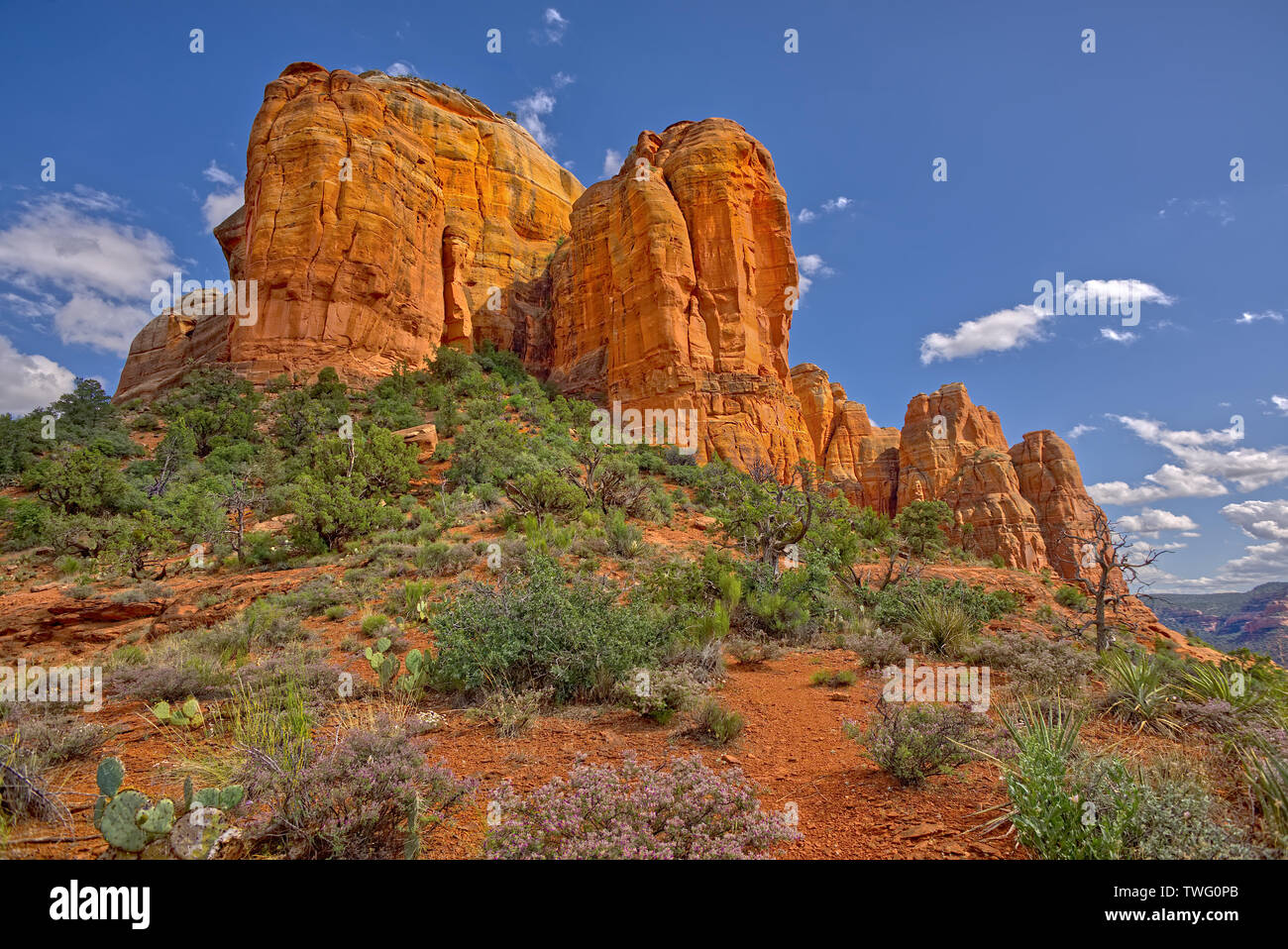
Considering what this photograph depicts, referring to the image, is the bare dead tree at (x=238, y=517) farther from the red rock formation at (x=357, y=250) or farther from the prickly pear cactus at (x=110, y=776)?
the red rock formation at (x=357, y=250)

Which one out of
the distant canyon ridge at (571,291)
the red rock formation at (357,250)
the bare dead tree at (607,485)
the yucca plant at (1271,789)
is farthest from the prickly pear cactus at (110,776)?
the red rock formation at (357,250)

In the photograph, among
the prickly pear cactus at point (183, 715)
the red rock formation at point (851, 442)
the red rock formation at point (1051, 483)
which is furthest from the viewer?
the red rock formation at point (851, 442)

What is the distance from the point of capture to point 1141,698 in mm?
4516

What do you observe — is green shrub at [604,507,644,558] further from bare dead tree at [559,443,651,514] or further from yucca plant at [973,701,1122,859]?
yucca plant at [973,701,1122,859]

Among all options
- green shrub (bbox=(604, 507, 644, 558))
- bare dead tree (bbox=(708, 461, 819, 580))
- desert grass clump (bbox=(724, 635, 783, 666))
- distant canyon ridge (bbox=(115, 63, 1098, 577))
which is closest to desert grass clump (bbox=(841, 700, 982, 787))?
desert grass clump (bbox=(724, 635, 783, 666))

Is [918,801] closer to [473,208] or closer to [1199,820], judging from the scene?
[1199,820]

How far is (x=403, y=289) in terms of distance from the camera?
34594 millimetres

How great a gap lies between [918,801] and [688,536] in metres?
12.9

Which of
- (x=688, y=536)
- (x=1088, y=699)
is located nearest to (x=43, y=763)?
(x=1088, y=699)

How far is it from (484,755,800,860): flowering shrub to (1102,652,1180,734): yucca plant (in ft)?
12.0

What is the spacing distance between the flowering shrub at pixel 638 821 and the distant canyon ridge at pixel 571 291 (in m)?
25.4

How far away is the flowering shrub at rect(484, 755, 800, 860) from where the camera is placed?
2520 millimetres

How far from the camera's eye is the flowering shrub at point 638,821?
99.2 inches

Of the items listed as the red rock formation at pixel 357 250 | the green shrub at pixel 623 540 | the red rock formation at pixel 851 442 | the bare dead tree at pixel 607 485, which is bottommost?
the green shrub at pixel 623 540
